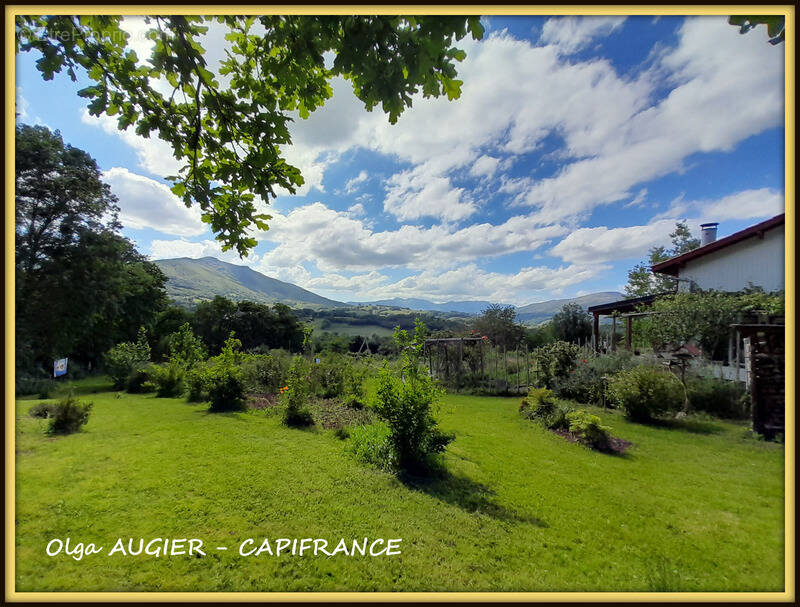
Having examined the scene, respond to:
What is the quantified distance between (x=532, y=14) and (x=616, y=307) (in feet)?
48.1

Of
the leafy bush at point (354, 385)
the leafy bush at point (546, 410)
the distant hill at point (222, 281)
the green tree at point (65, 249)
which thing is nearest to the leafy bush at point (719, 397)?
the leafy bush at point (546, 410)

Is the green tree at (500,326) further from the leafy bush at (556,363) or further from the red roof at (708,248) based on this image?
the red roof at (708,248)

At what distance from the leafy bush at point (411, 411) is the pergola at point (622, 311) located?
10209 millimetres

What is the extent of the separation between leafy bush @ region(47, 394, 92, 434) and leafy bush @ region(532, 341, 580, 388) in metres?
12.8

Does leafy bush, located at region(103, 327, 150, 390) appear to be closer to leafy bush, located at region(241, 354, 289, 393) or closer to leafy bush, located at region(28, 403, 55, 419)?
leafy bush, located at region(241, 354, 289, 393)

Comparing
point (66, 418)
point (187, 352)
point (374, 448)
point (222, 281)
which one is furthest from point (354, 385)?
point (222, 281)

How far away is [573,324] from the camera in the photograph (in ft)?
60.4

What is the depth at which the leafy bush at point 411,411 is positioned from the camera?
4.66m

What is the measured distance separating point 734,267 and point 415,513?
1164 centimetres

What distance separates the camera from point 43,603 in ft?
5.49

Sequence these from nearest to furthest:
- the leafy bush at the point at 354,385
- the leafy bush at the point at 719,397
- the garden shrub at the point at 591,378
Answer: the leafy bush at the point at 719,397, the leafy bush at the point at 354,385, the garden shrub at the point at 591,378

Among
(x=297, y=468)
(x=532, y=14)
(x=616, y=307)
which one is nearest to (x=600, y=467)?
(x=297, y=468)

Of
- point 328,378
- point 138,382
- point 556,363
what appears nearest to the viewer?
point 328,378

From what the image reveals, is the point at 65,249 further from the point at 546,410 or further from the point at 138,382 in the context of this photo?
the point at 546,410
